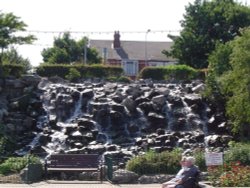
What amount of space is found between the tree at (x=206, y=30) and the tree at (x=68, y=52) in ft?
63.4

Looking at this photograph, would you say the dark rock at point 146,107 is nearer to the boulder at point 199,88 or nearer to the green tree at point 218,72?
the green tree at point 218,72

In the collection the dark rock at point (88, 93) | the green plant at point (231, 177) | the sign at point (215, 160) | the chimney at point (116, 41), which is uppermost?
the chimney at point (116, 41)

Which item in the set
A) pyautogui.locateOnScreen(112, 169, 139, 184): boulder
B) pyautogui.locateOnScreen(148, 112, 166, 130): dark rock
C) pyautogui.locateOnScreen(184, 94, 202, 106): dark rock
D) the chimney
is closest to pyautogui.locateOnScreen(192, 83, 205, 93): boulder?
pyautogui.locateOnScreen(184, 94, 202, 106): dark rock

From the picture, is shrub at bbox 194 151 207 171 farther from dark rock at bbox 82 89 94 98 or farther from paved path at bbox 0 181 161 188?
dark rock at bbox 82 89 94 98

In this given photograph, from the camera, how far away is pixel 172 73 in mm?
47312

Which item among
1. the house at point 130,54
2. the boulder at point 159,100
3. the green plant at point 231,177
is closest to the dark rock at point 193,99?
the boulder at point 159,100

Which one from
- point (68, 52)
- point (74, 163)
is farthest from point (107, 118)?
point (68, 52)

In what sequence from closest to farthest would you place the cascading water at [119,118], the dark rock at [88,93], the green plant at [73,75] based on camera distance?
the cascading water at [119,118] < the dark rock at [88,93] < the green plant at [73,75]

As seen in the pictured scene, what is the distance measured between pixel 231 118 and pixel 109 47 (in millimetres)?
55583

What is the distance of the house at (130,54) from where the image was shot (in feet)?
279

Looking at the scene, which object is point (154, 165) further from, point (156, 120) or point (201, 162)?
point (156, 120)

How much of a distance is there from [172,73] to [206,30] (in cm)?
1674

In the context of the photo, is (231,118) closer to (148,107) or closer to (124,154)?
(148,107)

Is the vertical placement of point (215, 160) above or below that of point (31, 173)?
above
